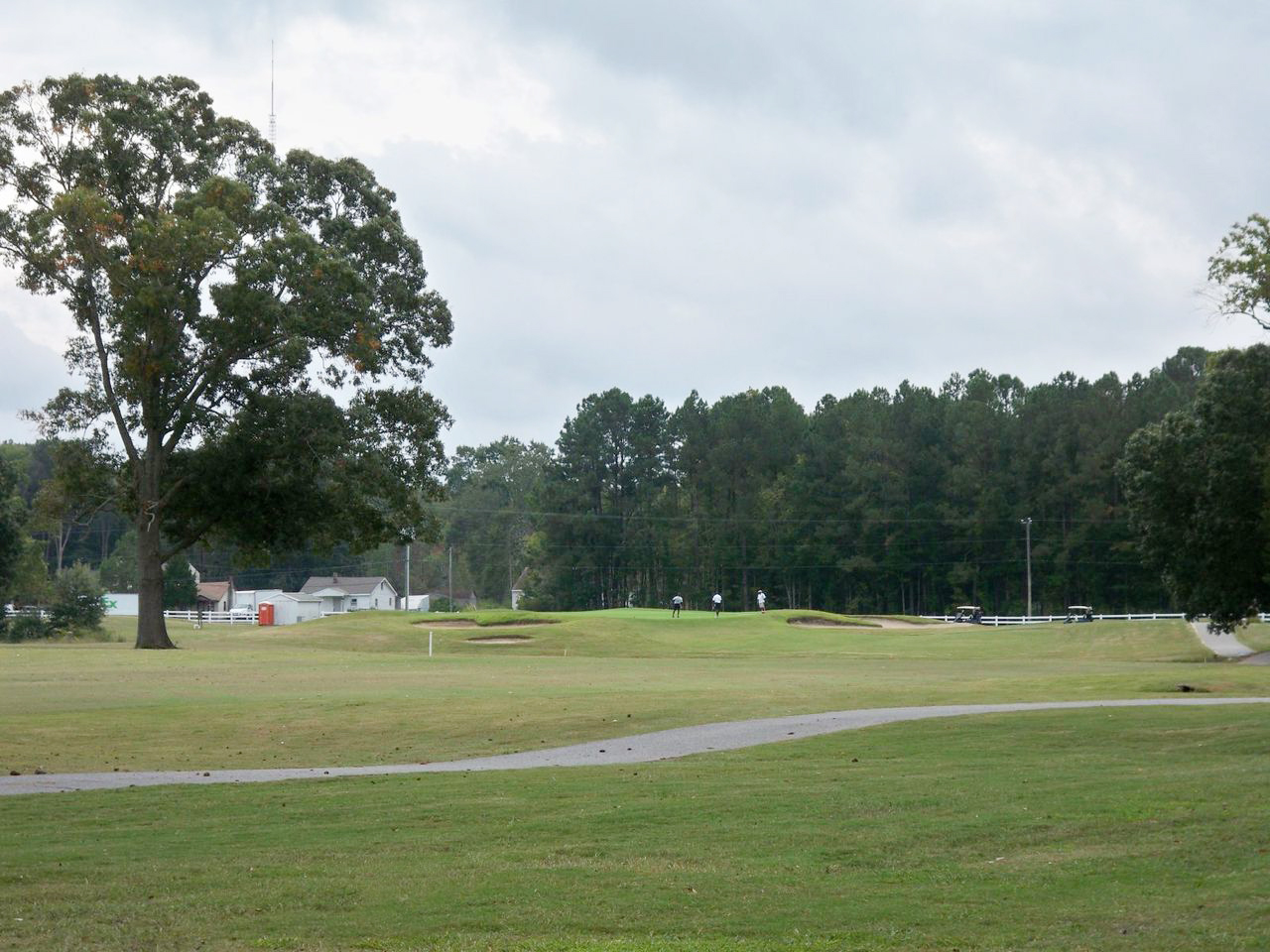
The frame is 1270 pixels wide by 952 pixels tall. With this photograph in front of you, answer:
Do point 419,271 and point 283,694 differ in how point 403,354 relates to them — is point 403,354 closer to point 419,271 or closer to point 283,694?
point 419,271

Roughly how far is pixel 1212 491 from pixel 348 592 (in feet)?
309

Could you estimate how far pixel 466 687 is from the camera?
101 ft

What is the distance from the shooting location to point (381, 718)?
76.2 ft

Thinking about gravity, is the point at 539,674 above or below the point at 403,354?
below

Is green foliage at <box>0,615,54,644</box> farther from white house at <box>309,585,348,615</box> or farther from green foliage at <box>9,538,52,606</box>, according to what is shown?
white house at <box>309,585,348,615</box>

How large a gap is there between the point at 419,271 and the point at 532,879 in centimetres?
4665

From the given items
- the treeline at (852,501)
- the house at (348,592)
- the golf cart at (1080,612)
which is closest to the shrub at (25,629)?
the treeline at (852,501)

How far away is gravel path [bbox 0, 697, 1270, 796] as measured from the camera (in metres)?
16.2

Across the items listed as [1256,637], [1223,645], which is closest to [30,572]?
Answer: [1223,645]

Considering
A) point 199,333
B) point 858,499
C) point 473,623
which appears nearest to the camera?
point 199,333

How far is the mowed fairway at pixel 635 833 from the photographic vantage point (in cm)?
886

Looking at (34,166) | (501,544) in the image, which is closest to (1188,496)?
(34,166)

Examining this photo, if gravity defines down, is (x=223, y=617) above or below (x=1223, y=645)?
above

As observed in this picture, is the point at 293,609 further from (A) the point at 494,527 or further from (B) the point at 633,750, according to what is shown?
(B) the point at 633,750
